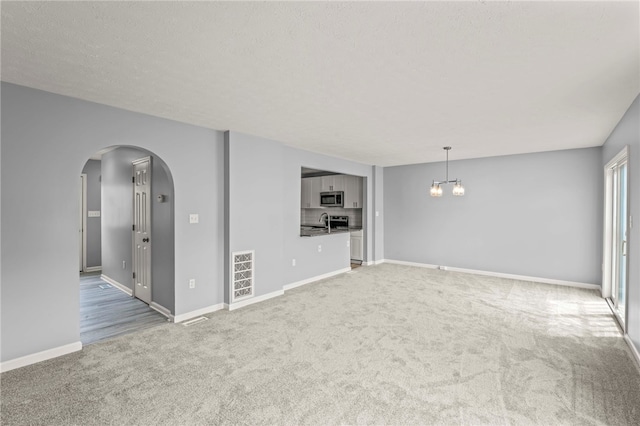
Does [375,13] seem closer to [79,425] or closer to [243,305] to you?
[79,425]

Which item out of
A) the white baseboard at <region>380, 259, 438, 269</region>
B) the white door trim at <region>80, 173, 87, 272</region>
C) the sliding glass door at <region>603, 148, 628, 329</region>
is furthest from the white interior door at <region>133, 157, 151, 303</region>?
the sliding glass door at <region>603, 148, 628, 329</region>

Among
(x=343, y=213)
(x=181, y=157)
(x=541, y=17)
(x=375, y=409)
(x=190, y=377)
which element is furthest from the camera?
(x=343, y=213)

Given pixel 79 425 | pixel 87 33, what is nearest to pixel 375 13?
pixel 87 33

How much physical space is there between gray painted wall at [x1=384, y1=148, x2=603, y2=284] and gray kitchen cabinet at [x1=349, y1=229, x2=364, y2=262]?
0.84 metres

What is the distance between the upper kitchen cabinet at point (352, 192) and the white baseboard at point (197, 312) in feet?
14.4

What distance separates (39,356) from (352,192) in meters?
6.33

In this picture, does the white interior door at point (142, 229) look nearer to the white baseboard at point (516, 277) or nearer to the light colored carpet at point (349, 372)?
the light colored carpet at point (349, 372)

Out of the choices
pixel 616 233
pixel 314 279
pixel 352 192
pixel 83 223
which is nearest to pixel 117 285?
pixel 83 223

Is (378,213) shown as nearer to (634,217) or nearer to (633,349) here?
(634,217)

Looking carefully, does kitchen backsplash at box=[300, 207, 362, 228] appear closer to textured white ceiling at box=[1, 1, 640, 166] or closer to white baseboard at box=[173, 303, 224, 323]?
textured white ceiling at box=[1, 1, 640, 166]

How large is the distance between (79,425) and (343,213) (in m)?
7.00

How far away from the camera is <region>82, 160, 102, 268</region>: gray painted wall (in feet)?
22.4

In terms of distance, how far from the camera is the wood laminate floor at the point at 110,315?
3568mm

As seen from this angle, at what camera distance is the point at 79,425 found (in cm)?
203
